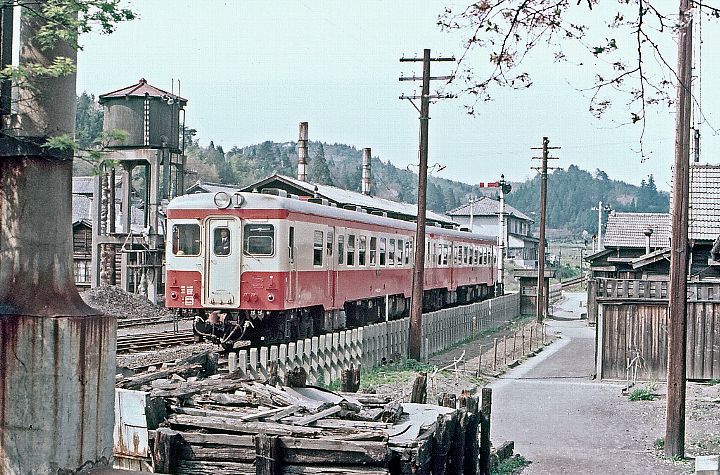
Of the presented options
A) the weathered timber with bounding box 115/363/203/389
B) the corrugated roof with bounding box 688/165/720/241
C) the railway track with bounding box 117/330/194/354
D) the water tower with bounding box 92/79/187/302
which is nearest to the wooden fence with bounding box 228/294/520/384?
the weathered timber with bounding box 115/363/203/389

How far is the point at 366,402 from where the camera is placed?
989 centimetres

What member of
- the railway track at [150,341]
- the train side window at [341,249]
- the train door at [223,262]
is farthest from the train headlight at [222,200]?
the train side window at [341,249]

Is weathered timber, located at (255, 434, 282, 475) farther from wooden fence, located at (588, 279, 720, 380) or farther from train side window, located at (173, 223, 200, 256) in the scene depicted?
wooden fence, located at (588, 279, 720, 380)

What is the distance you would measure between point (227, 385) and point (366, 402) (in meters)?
1.45

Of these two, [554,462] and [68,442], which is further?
[554,462]

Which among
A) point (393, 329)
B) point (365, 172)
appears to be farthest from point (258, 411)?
point (365, 172)

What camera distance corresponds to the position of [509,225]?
84438mm

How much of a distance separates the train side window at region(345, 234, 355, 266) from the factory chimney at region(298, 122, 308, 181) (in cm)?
2378

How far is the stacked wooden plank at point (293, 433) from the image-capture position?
25.9 ft

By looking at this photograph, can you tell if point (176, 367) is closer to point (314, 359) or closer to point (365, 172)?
point (314, 359)

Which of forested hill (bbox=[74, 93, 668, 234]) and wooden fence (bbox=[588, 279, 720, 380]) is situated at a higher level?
forested hill (bbox=[74, 93, 668, 234])

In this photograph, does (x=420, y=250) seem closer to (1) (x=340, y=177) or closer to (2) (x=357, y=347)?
(2) (x=357, y=347)

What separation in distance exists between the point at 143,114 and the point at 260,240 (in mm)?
18828

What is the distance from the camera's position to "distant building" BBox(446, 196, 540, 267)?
84.6 metres
